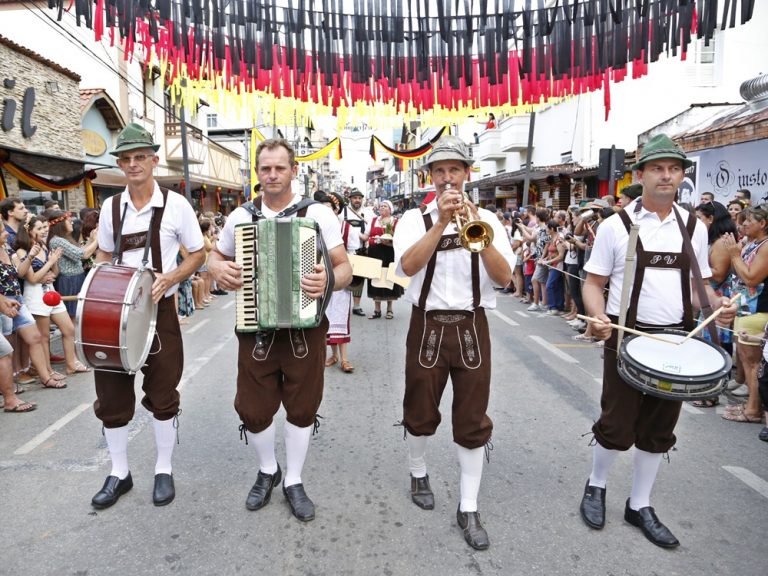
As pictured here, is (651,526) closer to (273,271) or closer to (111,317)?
(273,271)

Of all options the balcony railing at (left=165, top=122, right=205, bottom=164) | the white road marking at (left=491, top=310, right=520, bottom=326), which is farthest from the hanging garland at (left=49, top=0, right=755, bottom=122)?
the balcony railing at (left=165, top=122, right=205, bottom=164)

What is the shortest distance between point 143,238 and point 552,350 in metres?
5.84

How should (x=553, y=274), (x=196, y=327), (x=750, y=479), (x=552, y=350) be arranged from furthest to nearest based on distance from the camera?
(x=553, y=274) → (x=196, y=327) → (x=552, y=350) → (x=750, y=479)

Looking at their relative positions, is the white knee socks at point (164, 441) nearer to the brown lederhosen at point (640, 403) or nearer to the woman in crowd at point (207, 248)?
the brown lederhosen at point (640, 403)

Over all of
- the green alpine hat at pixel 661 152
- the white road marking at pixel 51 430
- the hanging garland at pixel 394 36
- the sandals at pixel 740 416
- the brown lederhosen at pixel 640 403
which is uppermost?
the hanging garland at pixel 394 36

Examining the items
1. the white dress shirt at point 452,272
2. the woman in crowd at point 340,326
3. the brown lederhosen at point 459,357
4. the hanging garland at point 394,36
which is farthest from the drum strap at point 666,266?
the woman in crowd at point 340,326

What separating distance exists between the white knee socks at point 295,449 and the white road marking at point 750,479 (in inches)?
117

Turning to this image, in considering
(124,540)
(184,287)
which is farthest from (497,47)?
(184,287)

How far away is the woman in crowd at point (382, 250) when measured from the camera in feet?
27.1

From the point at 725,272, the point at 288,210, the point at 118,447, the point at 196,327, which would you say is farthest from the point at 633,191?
the point at 196,327

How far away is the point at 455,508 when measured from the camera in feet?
10.9

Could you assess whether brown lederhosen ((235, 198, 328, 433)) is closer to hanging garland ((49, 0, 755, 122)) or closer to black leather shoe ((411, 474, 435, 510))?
black leather shoe ((411, 474, 435, 510))

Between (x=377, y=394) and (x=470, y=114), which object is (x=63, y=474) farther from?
(x=470, y=114)

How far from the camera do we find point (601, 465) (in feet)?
10.5
